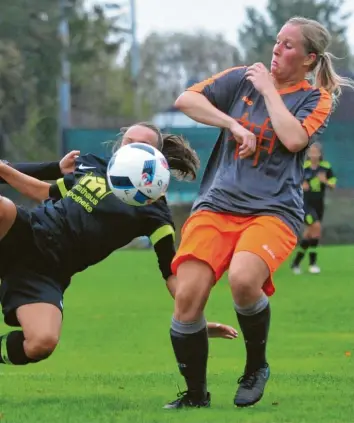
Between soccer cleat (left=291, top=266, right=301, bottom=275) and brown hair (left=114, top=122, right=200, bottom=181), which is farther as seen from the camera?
soccer cleat (left=291, top=266, right=301, bottom=275)

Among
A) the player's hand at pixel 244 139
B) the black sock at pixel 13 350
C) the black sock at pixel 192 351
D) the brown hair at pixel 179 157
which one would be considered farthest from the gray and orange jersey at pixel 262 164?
the black sock at pixel 13 350

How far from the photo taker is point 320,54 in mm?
7012

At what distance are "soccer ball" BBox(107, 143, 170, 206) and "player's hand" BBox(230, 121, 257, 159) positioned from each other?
1.50 feet

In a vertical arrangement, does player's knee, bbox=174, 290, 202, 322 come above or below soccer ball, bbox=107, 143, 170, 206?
below

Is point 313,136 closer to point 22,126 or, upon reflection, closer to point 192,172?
point 192,172

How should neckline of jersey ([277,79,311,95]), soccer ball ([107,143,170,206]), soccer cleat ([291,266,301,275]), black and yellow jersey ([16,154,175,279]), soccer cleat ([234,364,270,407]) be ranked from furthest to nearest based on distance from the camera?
soccer cleat ([291,266,301,275])
black and yellow jersey ([16,154,175,279])
neckline of jersey ([277,79,311,95])
soccer cleat ([234,364,270,407])
soccer ball ([107,143,170,206])

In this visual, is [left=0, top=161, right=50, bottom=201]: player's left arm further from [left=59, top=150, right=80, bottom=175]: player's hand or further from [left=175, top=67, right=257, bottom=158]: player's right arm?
[left=175, top=67, right=257, bottom=158]: player's right arm

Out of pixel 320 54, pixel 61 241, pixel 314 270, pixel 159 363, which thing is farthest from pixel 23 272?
pixel 314 270

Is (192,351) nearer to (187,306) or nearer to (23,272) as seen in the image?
(187,306)

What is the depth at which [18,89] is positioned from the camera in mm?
52625

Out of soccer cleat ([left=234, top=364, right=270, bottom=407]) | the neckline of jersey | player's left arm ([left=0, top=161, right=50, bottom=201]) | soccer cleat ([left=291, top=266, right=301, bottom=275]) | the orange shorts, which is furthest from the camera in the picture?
soccer cleat ([left=291, top=266, right=301, bottom=275])

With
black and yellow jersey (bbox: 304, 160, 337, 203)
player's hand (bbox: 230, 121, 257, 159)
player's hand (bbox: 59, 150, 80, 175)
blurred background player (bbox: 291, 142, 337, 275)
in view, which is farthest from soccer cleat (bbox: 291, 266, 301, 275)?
player's hand (bbox: 230, 121, 257, 159)

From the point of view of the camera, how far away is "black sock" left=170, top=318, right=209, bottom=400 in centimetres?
680

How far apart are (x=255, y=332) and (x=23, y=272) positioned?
145 cm
